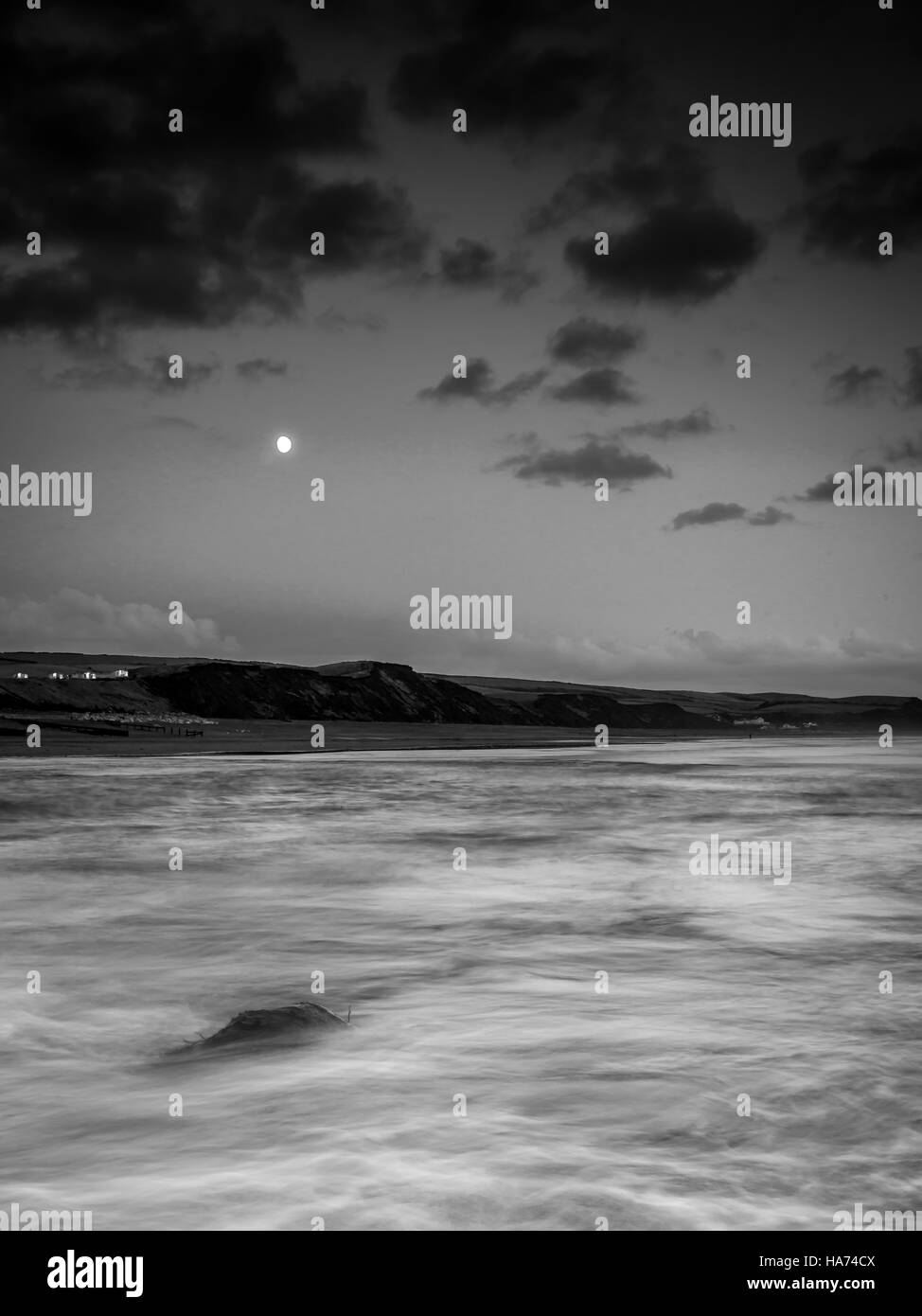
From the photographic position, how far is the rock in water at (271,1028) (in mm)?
8039

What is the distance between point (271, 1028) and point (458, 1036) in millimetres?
1709

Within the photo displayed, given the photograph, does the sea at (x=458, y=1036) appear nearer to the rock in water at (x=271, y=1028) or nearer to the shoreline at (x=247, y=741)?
the rock in water at (x=271, y=1028)

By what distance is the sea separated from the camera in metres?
5.70

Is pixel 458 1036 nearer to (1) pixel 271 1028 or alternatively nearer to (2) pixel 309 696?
(1) pixel 271 1028

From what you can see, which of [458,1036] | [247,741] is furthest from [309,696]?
[458,1036]

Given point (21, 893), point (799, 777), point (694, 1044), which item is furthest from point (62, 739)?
point (694, 1044)

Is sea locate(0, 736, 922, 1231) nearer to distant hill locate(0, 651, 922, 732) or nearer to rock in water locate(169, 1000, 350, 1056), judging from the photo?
rock in water locate(169, 1000, 350, 1056)

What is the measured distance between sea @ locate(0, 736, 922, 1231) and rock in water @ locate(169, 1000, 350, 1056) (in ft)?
0.58

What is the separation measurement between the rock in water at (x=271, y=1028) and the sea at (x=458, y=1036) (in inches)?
6.9

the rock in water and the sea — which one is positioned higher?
the rock in water

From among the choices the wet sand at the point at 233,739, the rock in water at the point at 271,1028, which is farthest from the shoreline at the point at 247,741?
the rock in water at the point at 271,1028

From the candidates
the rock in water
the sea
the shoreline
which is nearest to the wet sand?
the shoreline

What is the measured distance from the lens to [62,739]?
193ft
